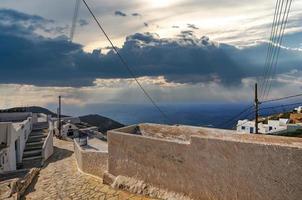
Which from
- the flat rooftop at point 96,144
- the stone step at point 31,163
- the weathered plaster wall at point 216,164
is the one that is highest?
the weathered plaster wall at point 216,164

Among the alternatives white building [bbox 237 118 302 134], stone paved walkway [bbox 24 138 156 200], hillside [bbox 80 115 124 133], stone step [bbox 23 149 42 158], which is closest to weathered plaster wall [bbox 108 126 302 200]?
stone paved walkway [bbox 24 138 156 200]

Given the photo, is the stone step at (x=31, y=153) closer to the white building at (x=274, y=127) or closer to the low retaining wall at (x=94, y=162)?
the low retaining wall at (x=94, y=162)

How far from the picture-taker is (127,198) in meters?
10.4

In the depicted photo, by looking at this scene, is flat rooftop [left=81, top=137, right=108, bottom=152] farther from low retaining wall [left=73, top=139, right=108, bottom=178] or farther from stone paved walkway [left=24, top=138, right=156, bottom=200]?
low retaining wall [left=73, top=139, right=108, bottom=178]

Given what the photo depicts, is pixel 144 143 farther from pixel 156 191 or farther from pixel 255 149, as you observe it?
pixel 255 149

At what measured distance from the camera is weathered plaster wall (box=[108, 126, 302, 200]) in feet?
23.3

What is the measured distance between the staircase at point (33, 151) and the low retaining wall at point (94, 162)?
307 inches

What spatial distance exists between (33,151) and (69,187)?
13.2m

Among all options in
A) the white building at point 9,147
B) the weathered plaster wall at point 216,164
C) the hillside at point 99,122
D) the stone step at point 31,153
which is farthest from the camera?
the hillside at point 99,122

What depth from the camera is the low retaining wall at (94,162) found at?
1294cm

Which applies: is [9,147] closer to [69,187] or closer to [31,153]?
[31,153]

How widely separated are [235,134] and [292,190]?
355 cm

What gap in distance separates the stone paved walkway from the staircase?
482 cm

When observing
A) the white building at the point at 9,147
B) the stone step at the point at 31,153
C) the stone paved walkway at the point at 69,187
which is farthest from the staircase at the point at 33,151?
the stone paved walkway at the point at 69,187
